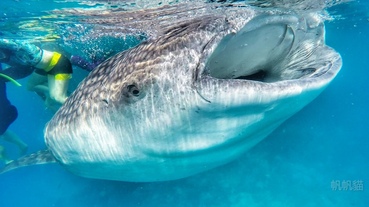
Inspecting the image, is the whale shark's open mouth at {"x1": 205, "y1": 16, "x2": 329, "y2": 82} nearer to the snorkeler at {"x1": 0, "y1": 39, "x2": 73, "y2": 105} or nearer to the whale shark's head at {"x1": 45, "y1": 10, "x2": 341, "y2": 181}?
the whale shark's head at {"x1": 45, "y1": 10, "x2": 341, "y2": 181}

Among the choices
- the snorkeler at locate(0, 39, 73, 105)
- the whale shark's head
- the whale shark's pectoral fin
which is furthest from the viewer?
the snorkeler at locate(0, 39, 73, 105)

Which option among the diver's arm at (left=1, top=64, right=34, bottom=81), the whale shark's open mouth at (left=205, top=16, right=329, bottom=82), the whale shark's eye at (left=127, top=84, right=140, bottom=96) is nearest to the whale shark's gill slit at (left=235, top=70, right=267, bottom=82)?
the whale shark's open mouth at (left=205, top=16, right=329, bottom=82)

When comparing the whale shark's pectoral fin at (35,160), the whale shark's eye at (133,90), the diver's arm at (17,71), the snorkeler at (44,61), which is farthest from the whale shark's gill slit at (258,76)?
the diver's arm at (17,71)

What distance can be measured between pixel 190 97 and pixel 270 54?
1.65 metres

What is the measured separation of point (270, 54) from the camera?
356 cm

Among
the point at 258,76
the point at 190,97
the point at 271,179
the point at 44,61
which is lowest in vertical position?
the point at 271,179

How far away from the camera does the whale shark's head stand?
2.38 m

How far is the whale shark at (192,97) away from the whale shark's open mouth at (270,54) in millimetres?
13

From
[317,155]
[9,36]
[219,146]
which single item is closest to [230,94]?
[219,146]

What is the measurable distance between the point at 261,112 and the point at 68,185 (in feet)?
24.6

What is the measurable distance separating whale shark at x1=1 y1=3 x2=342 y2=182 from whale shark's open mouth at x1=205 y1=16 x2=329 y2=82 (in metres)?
0.01

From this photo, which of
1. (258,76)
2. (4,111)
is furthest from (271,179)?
(4,111)

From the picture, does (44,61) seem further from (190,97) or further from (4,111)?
(190,97)

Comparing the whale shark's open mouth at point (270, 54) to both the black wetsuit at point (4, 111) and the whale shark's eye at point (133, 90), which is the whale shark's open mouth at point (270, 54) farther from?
the black wetsuit at point (4, 111)
